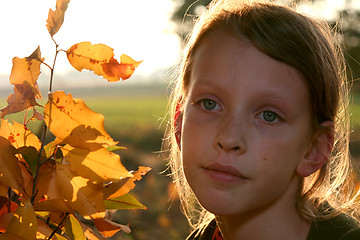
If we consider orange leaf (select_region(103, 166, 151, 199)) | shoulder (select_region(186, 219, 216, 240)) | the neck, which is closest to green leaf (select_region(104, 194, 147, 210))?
orange leaf (select_region(103, 166, 151, 199))

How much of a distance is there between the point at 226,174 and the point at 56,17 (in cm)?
38

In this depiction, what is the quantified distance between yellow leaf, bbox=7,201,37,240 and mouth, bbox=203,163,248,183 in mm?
351

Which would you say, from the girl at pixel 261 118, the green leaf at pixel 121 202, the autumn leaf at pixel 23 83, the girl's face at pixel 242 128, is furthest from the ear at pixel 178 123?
the autumn leaf at pixel 23 83

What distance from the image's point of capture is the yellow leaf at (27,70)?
1.47 ft

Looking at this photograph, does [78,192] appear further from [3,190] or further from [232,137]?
[232,137]

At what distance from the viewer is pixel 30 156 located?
469 millimetres

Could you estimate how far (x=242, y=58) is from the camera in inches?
29.2

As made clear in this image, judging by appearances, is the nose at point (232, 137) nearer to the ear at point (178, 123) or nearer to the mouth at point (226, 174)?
the mouth at point (226, 174)

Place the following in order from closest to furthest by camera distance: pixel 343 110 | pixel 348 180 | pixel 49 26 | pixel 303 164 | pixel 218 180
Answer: pixel 49 26, pixel 218 180, pixel 303 164, pixel 343 110, pixel 348 180

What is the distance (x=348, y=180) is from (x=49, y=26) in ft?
3.08

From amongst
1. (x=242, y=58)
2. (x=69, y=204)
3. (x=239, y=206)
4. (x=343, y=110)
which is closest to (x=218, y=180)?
(x=239, y=206)

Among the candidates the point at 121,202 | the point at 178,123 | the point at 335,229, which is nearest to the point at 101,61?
the point at 121,202

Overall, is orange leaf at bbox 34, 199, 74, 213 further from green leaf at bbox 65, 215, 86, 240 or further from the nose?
the nose

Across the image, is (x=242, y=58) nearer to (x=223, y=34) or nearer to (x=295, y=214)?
(x=223, y=34)
